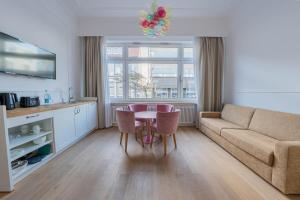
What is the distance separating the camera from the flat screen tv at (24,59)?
2.40 meters

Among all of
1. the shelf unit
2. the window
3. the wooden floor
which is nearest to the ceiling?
the window

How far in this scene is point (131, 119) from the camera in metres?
3.26

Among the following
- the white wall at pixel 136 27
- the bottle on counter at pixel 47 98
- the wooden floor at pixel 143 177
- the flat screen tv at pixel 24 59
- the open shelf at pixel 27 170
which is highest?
the white wall at pixel 136 27

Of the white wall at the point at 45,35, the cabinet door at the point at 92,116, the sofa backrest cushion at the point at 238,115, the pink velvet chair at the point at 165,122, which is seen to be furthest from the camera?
the cabinet door at the point at 92,116

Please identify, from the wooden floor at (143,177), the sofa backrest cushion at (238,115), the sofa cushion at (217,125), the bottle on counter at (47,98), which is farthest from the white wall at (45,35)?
the sofa backrest cushion at (238,115)

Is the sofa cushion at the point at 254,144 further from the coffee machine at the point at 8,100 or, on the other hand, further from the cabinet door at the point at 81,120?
the coffee machine at the point at 8,100

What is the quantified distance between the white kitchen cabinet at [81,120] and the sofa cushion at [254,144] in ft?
9.87

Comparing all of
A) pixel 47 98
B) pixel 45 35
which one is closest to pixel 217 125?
pixel 47 98

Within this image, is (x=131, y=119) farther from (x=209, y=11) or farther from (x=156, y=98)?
(x=209, y=11)

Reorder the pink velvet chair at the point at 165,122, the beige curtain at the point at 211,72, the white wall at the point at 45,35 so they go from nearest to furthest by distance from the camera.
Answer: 1. the white wall at the point at 45,35
2. the pink velvet chair at the point at 165,122
3. the beige curtain at the point at 211,72

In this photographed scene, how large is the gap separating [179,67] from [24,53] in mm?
4079

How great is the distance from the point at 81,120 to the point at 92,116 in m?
0.77

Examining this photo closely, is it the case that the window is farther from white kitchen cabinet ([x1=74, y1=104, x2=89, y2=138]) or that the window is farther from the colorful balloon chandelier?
the colorful balloon chandelier

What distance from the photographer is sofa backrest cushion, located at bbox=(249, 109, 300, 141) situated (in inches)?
98.6
